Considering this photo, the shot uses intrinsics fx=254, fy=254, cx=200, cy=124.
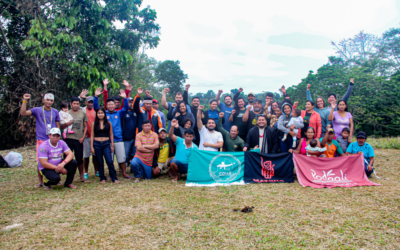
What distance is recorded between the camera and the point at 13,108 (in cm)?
1184

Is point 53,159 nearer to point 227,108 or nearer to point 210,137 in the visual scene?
point 210,137

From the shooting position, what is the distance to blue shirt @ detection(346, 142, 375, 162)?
6263 millimetres

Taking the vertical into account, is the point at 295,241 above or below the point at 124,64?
below

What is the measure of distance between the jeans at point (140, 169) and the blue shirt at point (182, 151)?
2.59 feet

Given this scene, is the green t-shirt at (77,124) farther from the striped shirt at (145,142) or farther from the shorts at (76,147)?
the striped shirt at (145,142)

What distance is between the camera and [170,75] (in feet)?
127

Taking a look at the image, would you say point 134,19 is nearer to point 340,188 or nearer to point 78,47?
point 78,47

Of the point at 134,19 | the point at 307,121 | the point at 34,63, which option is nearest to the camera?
the point at 307,121

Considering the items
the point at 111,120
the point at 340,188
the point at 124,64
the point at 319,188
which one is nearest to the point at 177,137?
the point at 111,120

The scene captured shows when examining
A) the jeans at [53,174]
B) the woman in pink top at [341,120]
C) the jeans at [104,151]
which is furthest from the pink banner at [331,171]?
the jeans at [53,174]

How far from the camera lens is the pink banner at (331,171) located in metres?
5.62

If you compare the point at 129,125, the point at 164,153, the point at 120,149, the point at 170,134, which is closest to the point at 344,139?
the point at 170,134

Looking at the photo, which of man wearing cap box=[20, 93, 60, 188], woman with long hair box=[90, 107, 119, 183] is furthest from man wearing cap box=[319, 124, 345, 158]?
man wearing cap box=[20, 93, 60, 188]

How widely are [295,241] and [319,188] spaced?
2.64 m
